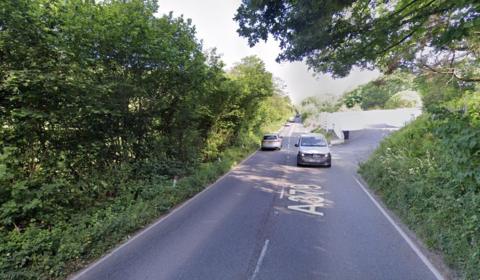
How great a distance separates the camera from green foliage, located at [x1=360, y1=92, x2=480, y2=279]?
356cm

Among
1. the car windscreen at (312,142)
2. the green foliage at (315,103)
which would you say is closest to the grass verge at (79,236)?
the car windscreen at (312,142)

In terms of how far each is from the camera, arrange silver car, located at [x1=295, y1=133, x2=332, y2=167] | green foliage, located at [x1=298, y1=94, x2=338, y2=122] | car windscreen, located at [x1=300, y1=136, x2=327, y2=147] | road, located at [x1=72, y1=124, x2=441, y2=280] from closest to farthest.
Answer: road, located at [x1=72, y1=124, x2=441, y2=280] < silver car, located at [x1=295, y1=133, x2=332, y2=167] < car windscreen, located at [x1=300, y1=136, x2=327, y2=147] < green foliage, located at [x1=298, y1=94, x2=338, y2=122]

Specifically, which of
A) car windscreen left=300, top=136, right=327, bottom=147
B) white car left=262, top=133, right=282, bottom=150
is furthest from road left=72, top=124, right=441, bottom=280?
white car left=262, top=133, right=282, bottom=150

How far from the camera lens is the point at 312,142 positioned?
14.5 meters

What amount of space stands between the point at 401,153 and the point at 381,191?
84.9 inches

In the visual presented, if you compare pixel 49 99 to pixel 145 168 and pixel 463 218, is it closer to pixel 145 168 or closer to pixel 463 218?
pixel 145 168

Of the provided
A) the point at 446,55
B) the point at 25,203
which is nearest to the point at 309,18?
the point at 25,203

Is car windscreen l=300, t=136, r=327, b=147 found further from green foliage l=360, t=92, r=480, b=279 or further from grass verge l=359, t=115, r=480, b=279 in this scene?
green foliage l=360, t=92, r=480, b=279

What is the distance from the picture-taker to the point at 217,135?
1546cm

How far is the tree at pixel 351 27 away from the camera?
4.75m

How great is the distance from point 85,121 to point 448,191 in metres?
8.26

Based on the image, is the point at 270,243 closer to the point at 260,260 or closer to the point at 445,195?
the point at 260,260

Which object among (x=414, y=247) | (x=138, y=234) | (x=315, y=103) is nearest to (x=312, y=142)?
(x=414, y=247)

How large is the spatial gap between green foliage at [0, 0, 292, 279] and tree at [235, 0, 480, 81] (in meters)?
2.96
